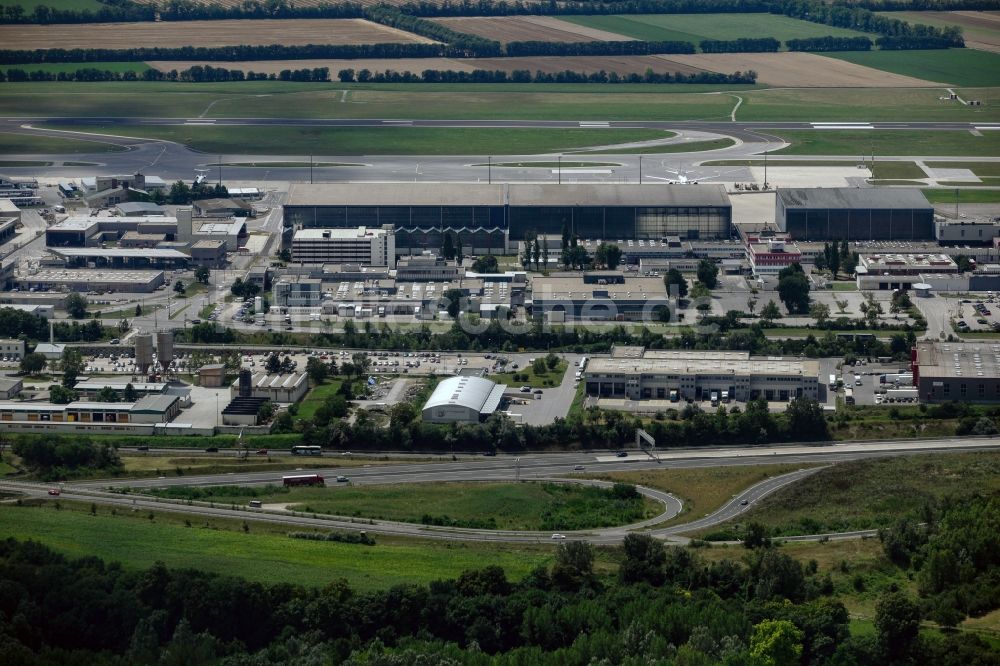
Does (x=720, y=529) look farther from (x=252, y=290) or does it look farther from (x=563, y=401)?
(x=252, y=290)

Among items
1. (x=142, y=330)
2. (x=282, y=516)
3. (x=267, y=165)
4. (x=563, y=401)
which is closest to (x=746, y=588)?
(x=282, y=516)

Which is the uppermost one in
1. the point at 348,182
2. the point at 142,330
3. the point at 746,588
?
the point at 348,182

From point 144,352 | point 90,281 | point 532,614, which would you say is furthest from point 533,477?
point 90,281

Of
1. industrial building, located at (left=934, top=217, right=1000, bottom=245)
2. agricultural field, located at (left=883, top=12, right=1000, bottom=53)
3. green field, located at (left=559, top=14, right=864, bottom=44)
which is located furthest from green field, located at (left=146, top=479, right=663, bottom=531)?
agricultural field, located at (left=883, top=12, right=1000, bottom=53)

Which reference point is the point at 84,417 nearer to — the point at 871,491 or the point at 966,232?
the point at 871,491

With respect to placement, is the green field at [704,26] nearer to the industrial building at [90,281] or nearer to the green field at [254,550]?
the industrial building at [90,281]

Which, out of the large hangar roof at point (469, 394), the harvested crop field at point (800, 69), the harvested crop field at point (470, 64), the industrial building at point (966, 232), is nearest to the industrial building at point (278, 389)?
the large hangar roof at point (469, 394)
